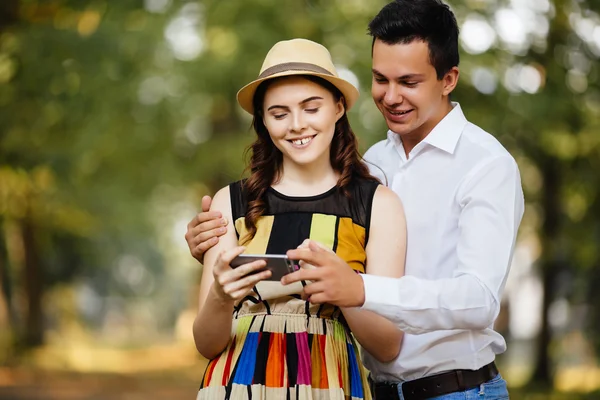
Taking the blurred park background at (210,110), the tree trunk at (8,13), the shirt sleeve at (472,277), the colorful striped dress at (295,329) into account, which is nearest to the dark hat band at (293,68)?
the colorful striped dress at (295,329)

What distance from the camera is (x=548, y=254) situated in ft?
53.4

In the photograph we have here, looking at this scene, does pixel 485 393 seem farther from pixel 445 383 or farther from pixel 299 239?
pixel 299 239

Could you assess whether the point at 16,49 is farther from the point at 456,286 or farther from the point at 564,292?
the point at 564,292

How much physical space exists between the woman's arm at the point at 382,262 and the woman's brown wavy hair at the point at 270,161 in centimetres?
14

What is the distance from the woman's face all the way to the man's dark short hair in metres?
0.36

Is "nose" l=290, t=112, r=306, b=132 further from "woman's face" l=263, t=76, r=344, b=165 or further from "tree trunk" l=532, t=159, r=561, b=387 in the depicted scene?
"tree trunk" l=532, t=159, r=561, b=387

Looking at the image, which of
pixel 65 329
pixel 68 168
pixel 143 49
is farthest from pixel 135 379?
pixel 65 329

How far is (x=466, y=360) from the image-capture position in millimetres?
3441

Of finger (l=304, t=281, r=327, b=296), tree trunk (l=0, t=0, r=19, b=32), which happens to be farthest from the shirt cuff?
tree trunk (l=0, t=0, r=19, b=32)

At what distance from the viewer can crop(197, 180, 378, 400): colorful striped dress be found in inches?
126

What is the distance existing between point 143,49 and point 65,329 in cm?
2676

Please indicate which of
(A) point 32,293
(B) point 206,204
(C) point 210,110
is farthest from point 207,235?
(A) point 32,293

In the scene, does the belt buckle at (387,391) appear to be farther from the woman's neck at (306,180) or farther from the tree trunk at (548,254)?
the tree trunk at (548,254)

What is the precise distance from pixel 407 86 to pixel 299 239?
2.42 ft
